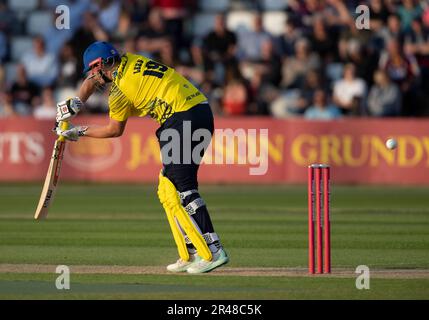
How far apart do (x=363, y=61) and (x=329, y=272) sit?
1384cm

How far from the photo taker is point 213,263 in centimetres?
1132

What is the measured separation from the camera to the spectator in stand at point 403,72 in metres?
24.2

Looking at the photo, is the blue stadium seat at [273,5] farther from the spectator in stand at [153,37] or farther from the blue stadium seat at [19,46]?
the blue stadium seat at [19,46]

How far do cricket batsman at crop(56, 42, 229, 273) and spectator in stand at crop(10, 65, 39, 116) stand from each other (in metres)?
14.3

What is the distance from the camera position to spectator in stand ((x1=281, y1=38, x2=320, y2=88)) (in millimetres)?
24719

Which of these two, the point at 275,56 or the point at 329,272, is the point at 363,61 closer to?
the point at 275,56

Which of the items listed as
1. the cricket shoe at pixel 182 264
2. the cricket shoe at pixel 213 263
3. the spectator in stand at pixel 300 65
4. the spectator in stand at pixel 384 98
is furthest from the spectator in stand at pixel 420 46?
the cricket shoe at pixel 213 263

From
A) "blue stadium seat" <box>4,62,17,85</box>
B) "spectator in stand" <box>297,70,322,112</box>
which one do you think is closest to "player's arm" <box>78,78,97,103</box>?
"spectator in stand" <box>297,70,322,112</box>

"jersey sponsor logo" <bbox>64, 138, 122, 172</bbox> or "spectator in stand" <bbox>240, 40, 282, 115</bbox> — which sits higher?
"spectator in stand" <bbox>240, 40, 282, 115</bbox>

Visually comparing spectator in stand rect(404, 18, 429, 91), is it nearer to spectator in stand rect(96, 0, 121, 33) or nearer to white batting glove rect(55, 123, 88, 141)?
spectator in stand rect(96, 0, 121, 33)

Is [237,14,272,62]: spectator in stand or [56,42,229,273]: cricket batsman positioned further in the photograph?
[237,14,272,62]: spectator in stand

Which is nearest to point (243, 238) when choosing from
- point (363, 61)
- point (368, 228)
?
point (368, 228)

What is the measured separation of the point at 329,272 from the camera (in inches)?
437

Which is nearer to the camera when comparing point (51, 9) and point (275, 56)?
point (275, 56)
